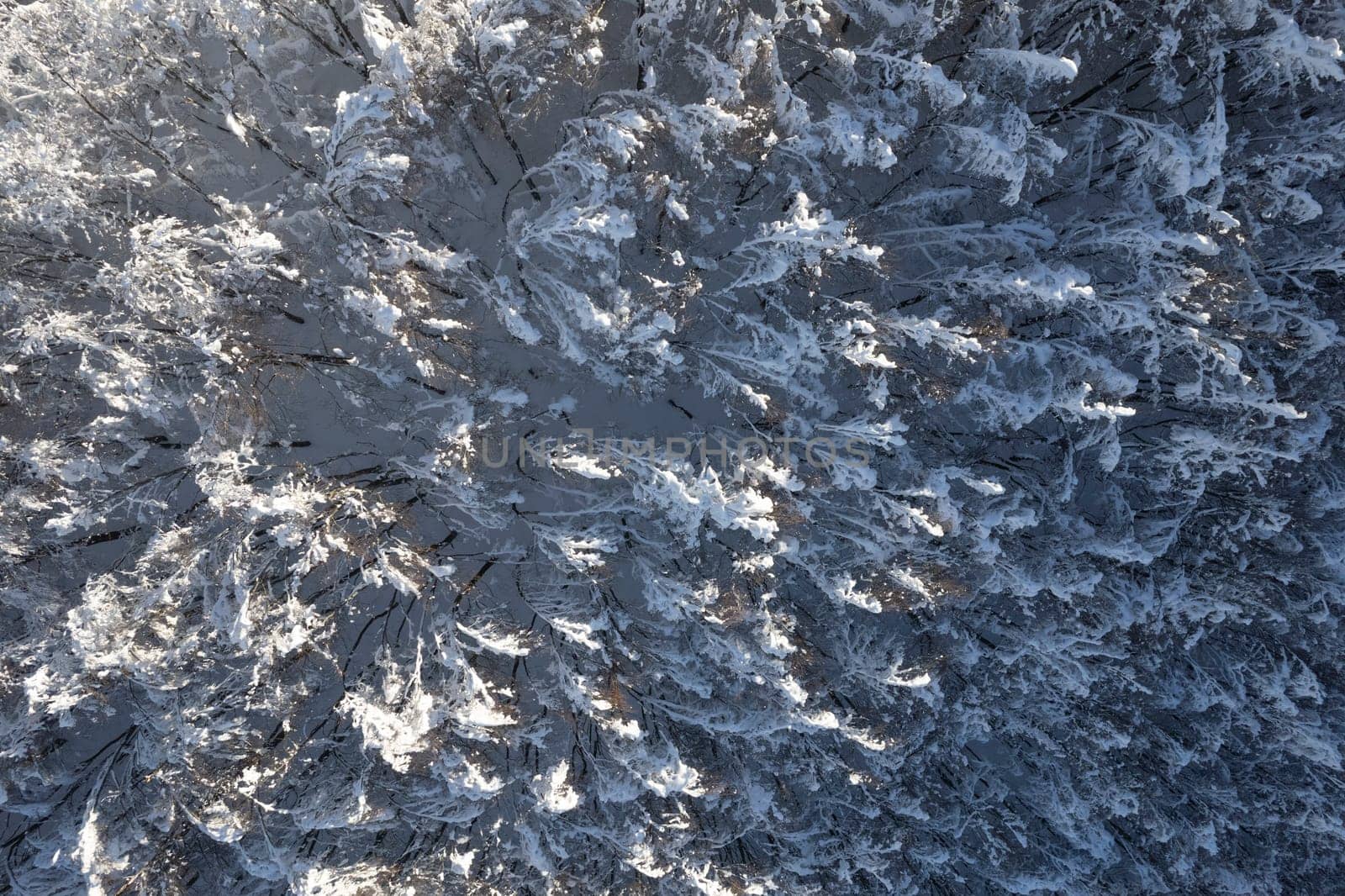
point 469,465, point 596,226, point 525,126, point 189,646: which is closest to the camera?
point 596,226

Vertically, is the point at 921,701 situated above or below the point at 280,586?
below

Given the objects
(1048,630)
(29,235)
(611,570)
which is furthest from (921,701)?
(29,235)

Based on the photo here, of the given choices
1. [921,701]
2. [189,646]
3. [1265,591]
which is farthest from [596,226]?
[1265,591]

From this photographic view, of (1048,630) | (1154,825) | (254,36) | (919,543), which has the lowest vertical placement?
(1154,825)

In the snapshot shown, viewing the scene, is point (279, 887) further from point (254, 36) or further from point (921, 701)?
point (254, 36)

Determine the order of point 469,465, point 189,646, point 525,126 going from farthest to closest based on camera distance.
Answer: point 525,126 < point 469,465 < point 189,646

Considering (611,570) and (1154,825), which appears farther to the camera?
(1154,825)
